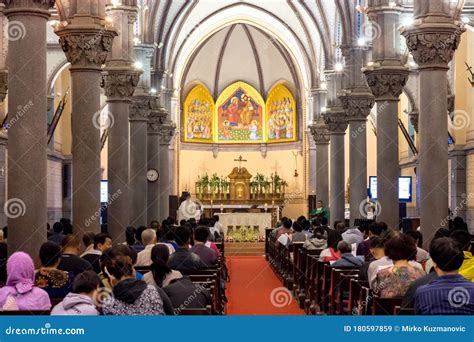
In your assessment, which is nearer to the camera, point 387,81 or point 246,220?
point 387,81

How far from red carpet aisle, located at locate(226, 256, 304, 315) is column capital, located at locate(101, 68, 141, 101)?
5.41 metres

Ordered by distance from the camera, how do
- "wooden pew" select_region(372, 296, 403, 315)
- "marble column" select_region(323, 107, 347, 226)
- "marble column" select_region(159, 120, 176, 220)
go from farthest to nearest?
"marble column" select_region(159, 120, 176, 220) < "marble column" select_region(323, 107, 347, 226) < "wooden pew" select_region(372, 296, 403, 315)

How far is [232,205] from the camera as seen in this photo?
47062 mm

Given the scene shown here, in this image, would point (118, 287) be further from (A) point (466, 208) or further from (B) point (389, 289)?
(A) point (466, 208)

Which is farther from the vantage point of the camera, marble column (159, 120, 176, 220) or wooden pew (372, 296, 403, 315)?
marble column (159, 120, 176, 220)

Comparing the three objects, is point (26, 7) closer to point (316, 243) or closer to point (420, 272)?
point (420, 272)

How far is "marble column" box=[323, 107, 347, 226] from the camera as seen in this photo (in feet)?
101

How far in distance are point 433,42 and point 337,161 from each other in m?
15.4

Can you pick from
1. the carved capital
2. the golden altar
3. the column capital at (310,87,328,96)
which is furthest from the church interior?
the golden altar

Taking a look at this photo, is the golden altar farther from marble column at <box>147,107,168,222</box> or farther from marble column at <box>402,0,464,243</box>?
marble column at <box>402,0,464,243</box>

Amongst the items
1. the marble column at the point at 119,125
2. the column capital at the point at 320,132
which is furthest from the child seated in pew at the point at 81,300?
the column capital at the point at 320,132

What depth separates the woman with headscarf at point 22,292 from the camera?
7781 mm

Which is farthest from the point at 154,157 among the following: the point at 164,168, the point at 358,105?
the point at 358,105

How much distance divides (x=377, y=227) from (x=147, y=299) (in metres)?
9.65
